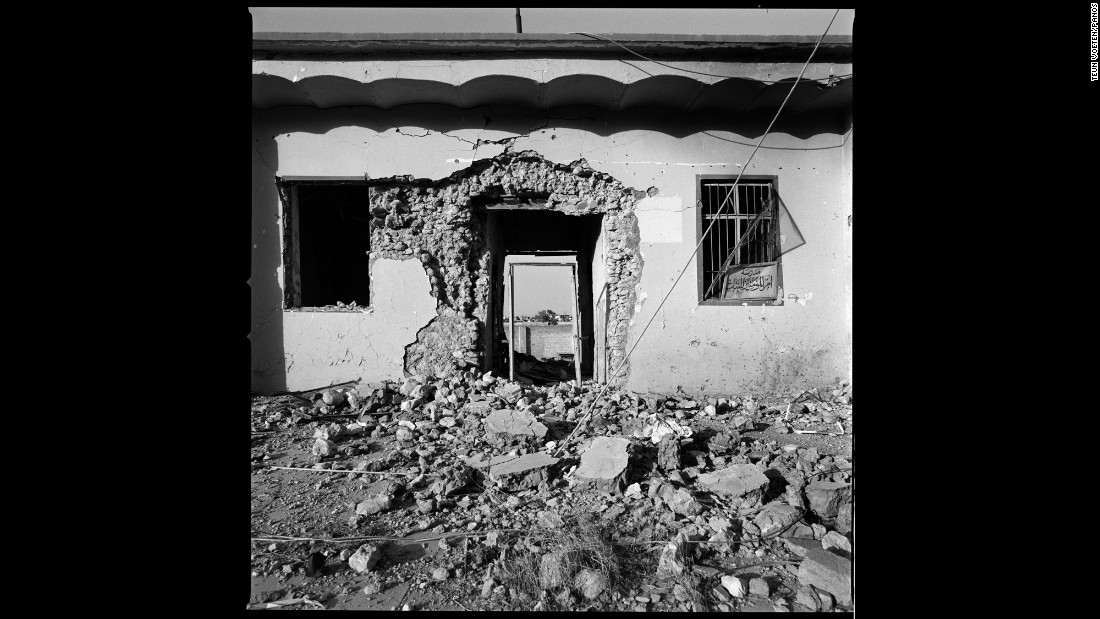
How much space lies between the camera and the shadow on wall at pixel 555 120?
5.15m

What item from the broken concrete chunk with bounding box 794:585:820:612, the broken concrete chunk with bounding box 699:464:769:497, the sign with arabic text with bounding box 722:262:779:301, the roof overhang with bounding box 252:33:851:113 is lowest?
the broken concrete chunk with bounding box 794:585:820:612

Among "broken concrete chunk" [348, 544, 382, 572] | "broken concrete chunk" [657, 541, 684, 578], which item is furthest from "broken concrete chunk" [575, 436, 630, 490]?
"broken concrete chunk" [348, 544, 382, 572]

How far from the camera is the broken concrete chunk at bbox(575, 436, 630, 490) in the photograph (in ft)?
9.16

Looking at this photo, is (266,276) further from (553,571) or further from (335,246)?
(553,571)

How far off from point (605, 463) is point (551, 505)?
20.9 inches

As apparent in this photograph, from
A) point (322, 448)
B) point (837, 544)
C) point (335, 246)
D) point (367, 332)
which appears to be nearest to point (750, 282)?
point (837, 544)

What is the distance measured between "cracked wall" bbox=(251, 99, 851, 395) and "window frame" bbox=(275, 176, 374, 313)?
8cm

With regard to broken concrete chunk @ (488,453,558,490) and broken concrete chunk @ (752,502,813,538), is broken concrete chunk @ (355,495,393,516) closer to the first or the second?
broken concrete chunk @ (488,453,558,490)

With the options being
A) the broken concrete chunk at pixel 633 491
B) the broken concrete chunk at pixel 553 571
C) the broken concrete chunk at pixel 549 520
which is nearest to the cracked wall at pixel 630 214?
the broken concrete chunk at pixel 633 491
